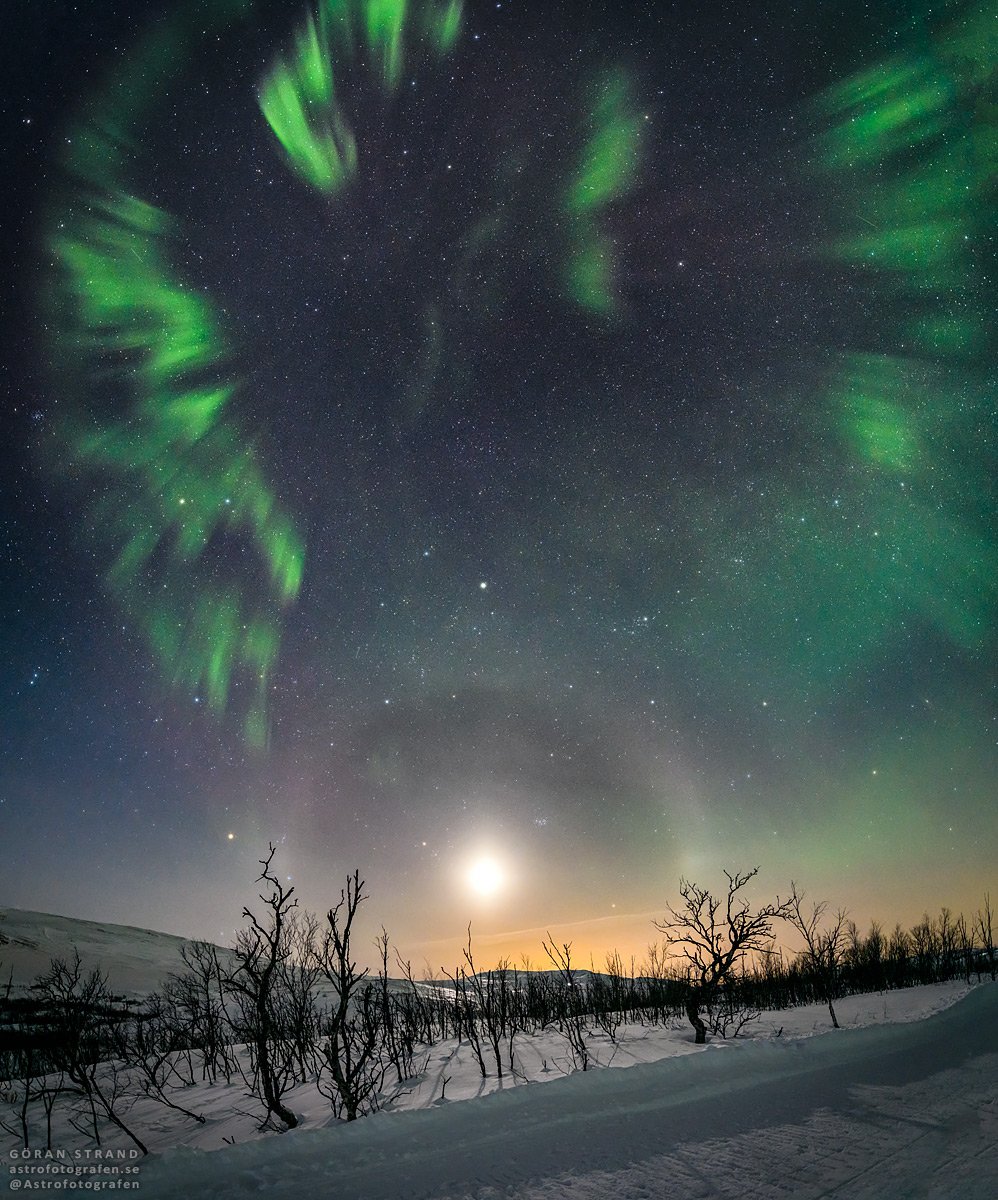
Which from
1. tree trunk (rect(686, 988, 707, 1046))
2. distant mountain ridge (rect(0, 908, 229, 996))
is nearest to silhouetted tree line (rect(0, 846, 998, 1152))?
tree trunk (rect(686, 988, 707, 1046))

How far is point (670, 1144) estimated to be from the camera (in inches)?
322

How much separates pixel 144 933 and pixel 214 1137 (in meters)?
112

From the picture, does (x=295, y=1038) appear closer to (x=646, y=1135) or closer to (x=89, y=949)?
(x=646, y=1135)

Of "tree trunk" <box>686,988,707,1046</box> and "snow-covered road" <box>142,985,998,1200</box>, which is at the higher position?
"snow-covered road" <box>142,985,998,1200</box>

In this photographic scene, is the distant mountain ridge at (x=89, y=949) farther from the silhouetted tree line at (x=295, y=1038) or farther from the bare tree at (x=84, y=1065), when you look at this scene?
the bare tree at (x=84, y=1065)

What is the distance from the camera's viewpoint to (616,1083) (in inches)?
478

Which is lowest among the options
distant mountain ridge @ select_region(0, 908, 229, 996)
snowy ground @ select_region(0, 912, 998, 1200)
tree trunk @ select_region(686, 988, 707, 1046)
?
distant mountain ridge @ select_region(0, 908, 229, 996)

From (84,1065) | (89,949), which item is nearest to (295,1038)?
(84,1065)

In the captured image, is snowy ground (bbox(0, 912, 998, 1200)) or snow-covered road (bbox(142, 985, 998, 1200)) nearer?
snow-covered road (bbox(142, 985, 998, 1200))

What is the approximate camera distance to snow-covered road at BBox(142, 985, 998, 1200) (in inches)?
260

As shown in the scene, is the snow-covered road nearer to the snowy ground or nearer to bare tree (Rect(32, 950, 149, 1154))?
the snowy ground

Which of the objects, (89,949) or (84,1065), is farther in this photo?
(89,949)

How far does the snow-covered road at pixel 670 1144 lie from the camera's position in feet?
21.7

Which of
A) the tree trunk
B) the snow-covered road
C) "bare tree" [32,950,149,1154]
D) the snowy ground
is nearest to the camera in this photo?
the snow-covered road
